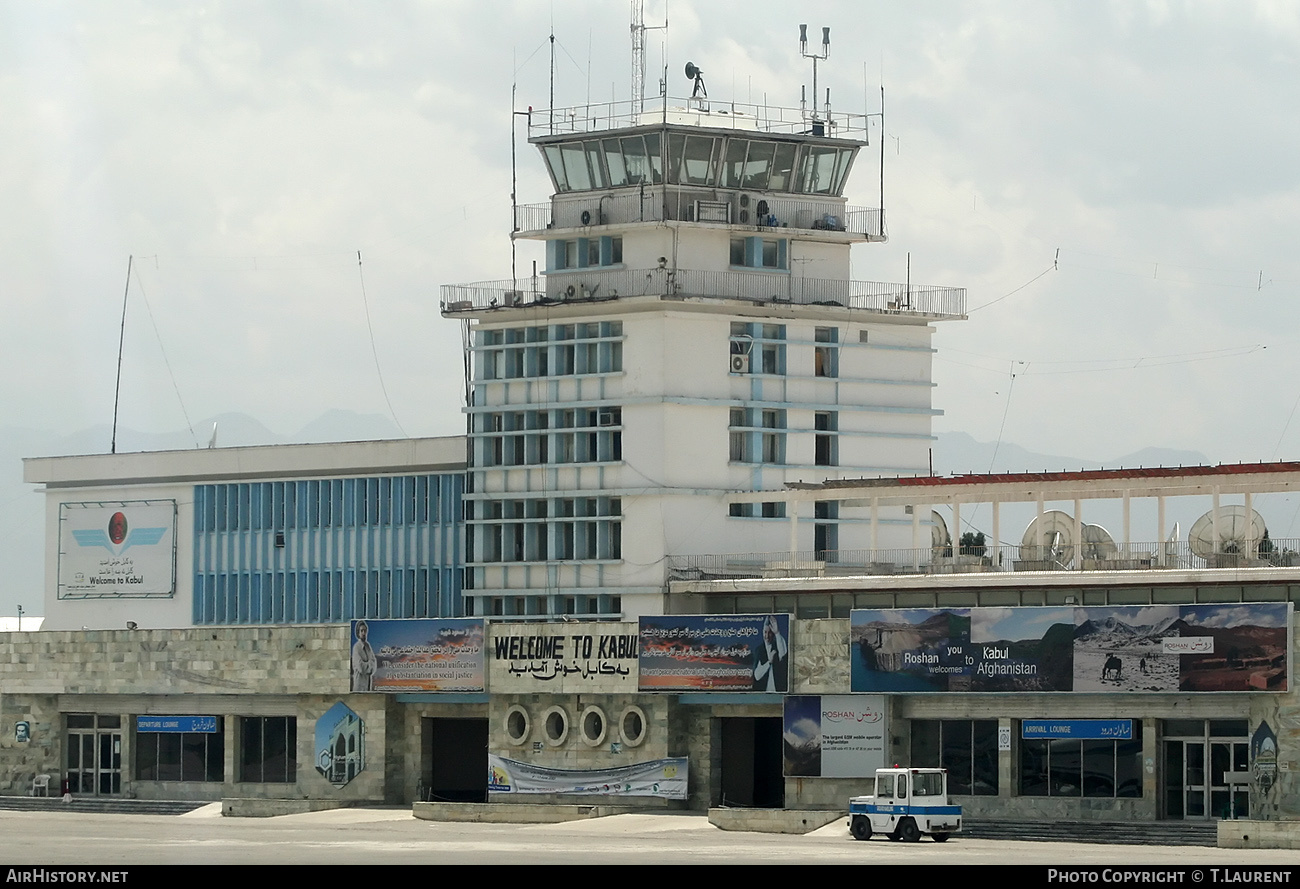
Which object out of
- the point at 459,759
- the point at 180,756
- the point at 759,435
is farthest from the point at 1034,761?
the point at 180,756

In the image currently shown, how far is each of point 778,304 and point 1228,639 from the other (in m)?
26.0

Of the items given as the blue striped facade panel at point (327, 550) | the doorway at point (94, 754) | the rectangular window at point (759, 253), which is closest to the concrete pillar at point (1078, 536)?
the rectangular window at point (759, 253)

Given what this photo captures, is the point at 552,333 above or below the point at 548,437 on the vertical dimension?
above

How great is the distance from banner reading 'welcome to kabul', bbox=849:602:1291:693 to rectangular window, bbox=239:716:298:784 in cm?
2430

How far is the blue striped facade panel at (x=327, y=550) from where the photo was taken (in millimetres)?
101125

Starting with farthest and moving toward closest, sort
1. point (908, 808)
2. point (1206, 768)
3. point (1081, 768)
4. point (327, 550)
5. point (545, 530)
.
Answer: point (327, 550) → point (545, 530) → point (1081, 768) → point (1206, 768) → point (908, 808)

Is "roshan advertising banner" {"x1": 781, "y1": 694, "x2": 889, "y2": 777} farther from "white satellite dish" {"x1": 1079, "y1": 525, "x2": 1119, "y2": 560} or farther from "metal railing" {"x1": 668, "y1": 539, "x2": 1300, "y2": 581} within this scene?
"white satellite dish" {"x1": 1079, "y1": 525, "x2": 1119, "y2": 560}

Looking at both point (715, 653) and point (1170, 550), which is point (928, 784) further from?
point (715, 653)

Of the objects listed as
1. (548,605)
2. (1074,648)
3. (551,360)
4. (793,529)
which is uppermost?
(551,360)

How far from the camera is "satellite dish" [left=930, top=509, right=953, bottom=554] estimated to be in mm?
95812

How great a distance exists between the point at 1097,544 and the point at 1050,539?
161 centimetres

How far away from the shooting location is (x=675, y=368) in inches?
3703

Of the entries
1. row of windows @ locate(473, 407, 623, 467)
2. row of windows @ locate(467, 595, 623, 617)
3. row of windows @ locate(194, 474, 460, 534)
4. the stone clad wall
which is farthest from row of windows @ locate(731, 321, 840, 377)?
the stone clad wall
